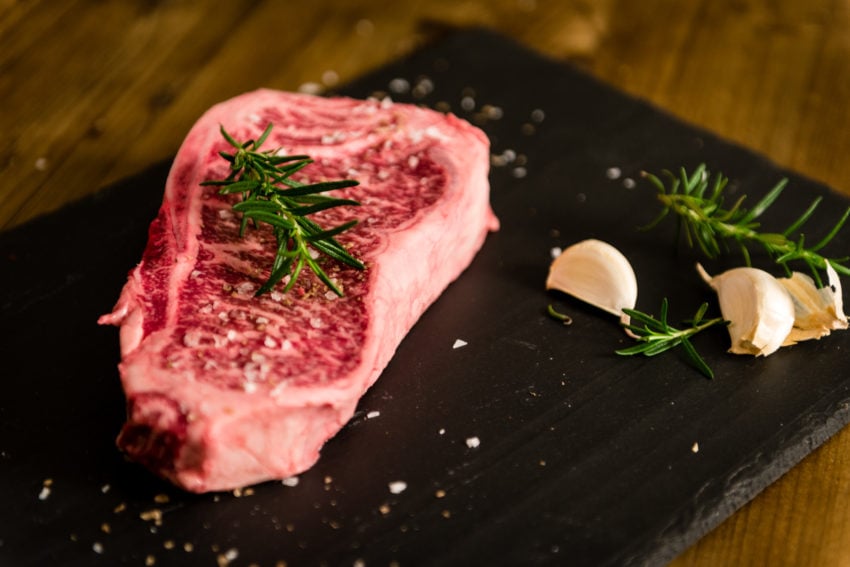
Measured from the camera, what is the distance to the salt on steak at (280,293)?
2.39m

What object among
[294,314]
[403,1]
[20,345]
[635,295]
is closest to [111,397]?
[20,345]

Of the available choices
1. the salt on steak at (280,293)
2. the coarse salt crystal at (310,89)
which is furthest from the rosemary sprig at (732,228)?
the coarse salt crystal at (310,89)

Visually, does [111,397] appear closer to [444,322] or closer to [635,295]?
[444,322]

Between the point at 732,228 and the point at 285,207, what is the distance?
50.2 inches

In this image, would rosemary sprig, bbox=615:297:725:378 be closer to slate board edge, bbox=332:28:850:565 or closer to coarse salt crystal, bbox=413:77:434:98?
slate board edge, bbox=332:28:850:565

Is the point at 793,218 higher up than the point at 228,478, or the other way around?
the point at 228,478

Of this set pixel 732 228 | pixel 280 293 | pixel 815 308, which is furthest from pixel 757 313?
pixel 280 293

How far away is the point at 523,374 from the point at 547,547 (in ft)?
1.74

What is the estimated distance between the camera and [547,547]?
2412 mm

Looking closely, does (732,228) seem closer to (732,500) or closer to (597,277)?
(597,277)

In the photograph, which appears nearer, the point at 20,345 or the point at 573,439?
the point at 573,439

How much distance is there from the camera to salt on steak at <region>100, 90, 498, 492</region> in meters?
2.39

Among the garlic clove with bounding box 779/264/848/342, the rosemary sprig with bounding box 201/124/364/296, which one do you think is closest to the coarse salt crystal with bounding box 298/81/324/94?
the rosemary sprig with bounding box 201/124/364/296

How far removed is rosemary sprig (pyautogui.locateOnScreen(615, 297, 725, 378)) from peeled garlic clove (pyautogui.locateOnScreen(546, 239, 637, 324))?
0.26ft
